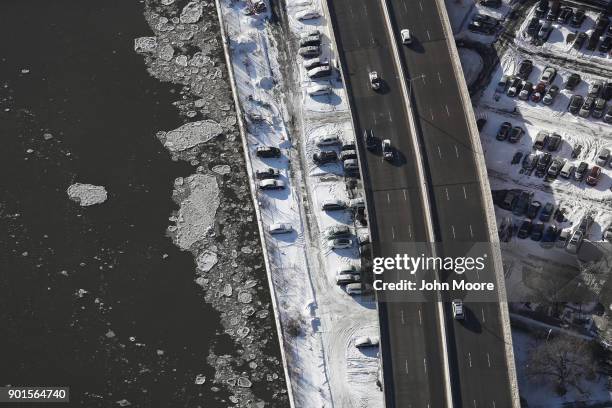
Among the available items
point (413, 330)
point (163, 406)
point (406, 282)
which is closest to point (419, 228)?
point (406, 282)

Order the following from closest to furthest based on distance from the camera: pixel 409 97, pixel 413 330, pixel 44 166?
1. pixel 413 330
2. pixel 409 97
3. pixel 44 166

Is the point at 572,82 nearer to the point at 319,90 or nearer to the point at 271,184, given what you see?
the point at 319,90

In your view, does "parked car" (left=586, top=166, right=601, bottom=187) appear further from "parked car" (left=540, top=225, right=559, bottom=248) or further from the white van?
"parked car" (left=540, top=225, right=559, bottom=248)

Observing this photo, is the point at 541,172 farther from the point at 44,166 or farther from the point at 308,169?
the point at 44,166

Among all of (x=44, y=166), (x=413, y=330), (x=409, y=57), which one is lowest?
(x=413, y=330)

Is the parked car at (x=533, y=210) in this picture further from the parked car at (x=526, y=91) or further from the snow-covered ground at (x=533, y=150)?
the parked car at (x=526, y=91)

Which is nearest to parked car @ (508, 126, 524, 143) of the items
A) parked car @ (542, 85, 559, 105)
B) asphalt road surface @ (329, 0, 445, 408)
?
parked car @ (542, 85, 559, 105)

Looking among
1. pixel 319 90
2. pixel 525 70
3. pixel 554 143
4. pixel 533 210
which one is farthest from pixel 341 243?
pixel 525 70
